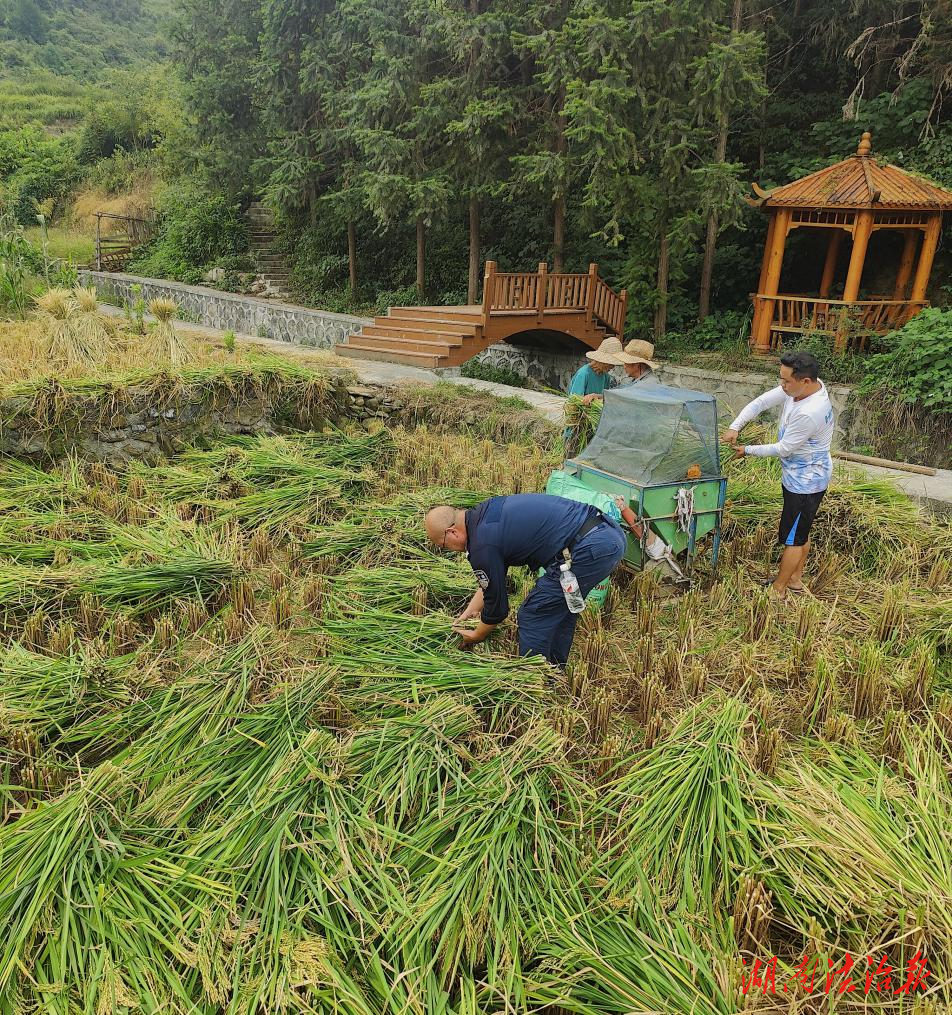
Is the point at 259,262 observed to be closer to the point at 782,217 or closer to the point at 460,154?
the point at 460,154

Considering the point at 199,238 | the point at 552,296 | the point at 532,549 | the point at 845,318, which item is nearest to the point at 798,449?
the point at 532,549

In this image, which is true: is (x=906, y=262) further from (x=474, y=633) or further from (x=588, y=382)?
(x=474, y=633)

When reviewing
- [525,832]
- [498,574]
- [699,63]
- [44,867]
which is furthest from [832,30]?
[44,867]

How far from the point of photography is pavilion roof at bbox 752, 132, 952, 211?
1020 centimetres

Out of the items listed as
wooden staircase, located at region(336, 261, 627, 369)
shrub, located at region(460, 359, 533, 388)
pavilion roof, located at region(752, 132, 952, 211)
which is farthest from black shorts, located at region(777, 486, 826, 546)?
shrub, located at region(460, 359, 533, 388)

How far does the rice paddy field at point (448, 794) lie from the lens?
2.03m

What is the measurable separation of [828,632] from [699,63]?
28.5 feet

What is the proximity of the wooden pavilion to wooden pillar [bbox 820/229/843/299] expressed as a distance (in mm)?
36

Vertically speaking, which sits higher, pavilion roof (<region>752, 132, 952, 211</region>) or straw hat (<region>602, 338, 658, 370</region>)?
pavilion roof (<region>752, 132, 952, 211</region>)

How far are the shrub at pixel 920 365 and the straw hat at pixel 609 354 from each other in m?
5.63

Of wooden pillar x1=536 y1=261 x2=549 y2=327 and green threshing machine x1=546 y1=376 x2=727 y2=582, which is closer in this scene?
green threshing machine x1=546 y1=376 x2=727 y2=582

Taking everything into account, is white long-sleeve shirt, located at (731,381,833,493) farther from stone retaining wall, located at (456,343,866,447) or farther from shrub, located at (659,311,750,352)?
shrub, located at (659,311,750,352)

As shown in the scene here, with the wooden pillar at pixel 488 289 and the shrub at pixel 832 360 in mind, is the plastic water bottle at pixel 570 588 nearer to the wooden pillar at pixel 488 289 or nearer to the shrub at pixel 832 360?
the wooden pillar at pixel 488 289

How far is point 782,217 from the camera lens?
11.2 meters
